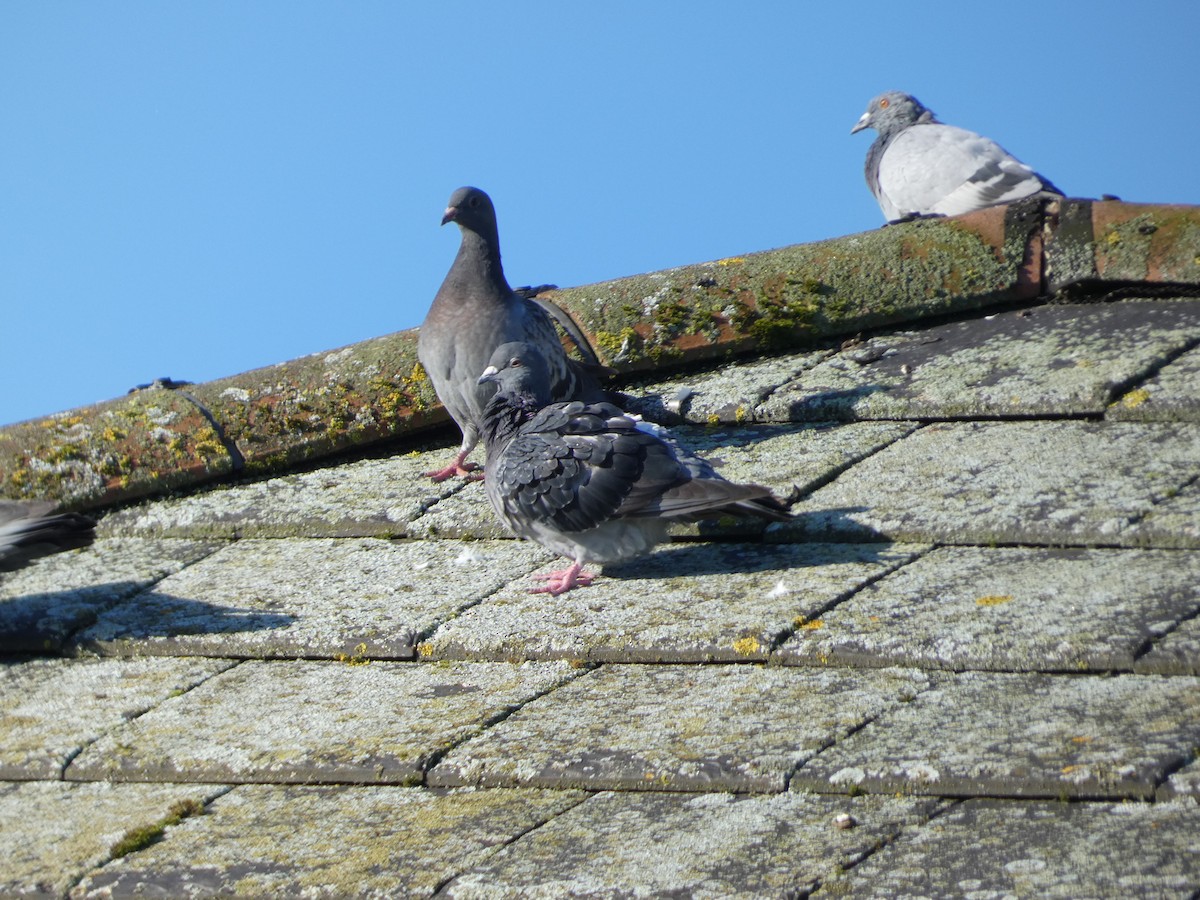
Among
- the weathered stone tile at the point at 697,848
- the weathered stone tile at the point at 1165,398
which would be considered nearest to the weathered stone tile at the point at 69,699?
the weathered stone tile at the point at 697,848

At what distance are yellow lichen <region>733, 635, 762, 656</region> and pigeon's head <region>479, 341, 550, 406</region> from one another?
53.1 inches

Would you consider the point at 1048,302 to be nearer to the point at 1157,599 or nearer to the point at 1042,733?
the point at 1157,599

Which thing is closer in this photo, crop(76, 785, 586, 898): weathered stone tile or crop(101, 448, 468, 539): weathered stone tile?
crop(76, 785, 586, 898): weathered stone tile

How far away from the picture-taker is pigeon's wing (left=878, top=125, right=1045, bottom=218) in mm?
7156

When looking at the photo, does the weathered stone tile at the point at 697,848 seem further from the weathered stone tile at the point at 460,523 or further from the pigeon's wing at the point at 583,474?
the weathered stone tile at the point at 460,523

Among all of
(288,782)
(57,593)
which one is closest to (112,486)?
(57,593)

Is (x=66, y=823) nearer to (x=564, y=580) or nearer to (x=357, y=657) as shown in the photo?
(x=357, y=657)

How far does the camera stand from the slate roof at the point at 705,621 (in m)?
2.11

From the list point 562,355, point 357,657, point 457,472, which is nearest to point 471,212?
point 562,355

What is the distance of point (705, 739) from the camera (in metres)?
2.42

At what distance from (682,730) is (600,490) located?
1.06m

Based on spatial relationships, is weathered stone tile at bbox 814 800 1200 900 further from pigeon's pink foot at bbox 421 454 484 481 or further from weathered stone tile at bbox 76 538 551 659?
pigeon's pink foot at bbox 421 454 484 481

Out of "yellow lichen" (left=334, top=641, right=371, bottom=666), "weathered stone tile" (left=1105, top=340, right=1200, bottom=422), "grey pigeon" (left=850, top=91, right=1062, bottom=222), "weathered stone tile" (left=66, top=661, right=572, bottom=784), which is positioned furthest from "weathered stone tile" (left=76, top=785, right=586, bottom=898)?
"grey pigeon" (left=850, top=91, right=1062, bottom=222)

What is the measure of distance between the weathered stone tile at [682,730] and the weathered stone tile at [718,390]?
5.33 feet
